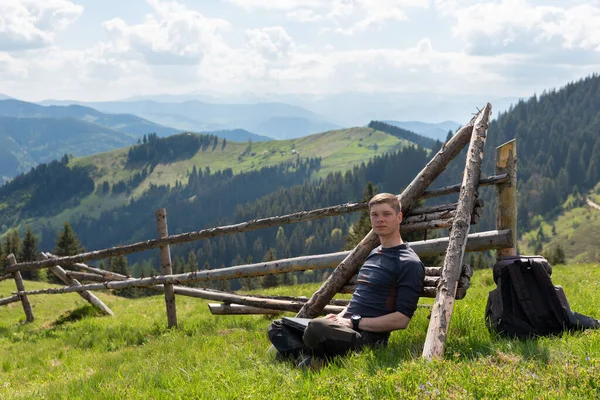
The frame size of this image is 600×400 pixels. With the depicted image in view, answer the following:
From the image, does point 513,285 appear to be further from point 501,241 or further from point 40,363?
point 40,363

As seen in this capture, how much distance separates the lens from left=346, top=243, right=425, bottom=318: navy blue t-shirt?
5910mm

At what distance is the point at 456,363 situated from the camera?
4926 mm

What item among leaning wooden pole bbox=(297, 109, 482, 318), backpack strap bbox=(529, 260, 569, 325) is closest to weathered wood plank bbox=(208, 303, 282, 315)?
leaning wooden pole bbox=(297, 109, 482, 318)

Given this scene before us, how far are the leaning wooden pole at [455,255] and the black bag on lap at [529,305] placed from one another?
23.9 inches

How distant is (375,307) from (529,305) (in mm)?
1874

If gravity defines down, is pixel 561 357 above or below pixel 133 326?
above

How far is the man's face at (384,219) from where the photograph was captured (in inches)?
243

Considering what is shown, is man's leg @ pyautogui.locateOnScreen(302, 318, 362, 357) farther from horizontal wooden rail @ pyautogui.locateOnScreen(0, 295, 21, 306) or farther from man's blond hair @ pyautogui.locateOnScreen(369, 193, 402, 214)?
horizontal wooden rail @ pyautogui.locateOnScreen(0, 295, 21, 306)

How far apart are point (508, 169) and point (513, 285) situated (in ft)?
8.07

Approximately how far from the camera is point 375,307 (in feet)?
20.1

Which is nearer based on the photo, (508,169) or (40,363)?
(508,169)

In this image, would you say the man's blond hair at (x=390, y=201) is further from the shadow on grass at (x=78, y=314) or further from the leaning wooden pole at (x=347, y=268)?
the shadow on grass at (x=78, y=314)

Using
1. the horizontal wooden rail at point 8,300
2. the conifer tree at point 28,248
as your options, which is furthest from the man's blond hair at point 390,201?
the conifer tree at point 28,248

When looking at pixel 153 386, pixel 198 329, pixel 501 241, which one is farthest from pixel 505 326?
pixel 198 329
